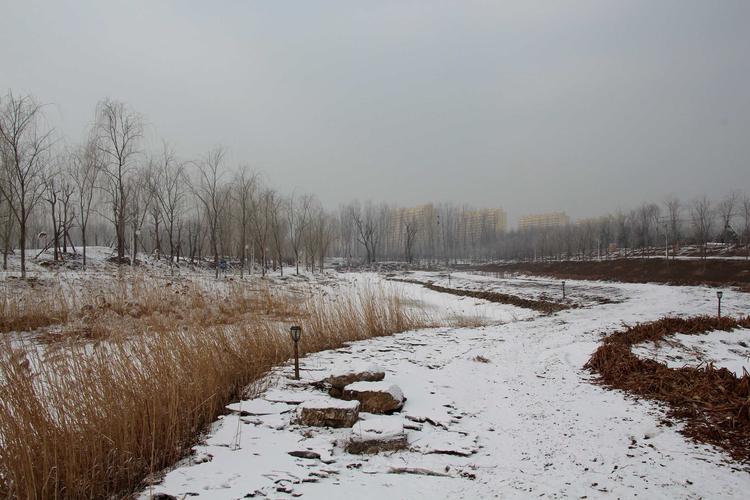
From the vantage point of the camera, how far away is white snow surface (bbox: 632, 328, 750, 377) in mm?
5387

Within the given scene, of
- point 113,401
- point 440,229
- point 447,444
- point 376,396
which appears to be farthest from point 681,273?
point 440,229

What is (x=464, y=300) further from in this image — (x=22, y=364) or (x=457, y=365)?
(x=22, y=364)

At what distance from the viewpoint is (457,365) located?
538 centimetres

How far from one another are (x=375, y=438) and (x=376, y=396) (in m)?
0.77

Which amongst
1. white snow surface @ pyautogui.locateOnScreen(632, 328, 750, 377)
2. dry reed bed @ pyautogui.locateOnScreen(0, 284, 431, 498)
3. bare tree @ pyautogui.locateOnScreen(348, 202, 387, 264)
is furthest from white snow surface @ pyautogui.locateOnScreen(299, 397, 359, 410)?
bare tree @ pyautogui.locateOnScreen(348, 202, 387, 264)

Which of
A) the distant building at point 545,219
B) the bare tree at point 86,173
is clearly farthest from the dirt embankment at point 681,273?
the distant building at point 545,219

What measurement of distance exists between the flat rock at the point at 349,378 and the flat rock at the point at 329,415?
27.6 inches

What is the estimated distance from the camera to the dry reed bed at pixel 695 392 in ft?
8.73

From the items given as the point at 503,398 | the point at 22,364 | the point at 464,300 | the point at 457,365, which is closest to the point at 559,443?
the point at 503,398

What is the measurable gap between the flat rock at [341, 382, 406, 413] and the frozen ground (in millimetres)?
142

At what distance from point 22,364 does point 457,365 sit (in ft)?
15.0

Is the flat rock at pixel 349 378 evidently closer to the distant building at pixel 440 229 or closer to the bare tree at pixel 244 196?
the bare tree at pixel 244 196

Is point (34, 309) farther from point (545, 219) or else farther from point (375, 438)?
point (545, 219)

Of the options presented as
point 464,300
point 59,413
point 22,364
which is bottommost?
point 464,300
